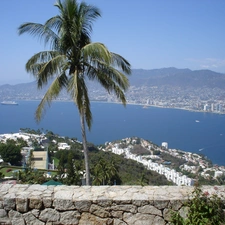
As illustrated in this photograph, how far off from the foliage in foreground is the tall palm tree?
3539mm

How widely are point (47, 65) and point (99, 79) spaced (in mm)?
1334

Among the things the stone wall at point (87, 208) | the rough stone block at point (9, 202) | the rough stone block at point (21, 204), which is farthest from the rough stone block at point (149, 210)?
the rough stone block at point (9, 202)

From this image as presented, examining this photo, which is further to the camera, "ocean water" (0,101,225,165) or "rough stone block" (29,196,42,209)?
"ocean water" (0,101,225,165)

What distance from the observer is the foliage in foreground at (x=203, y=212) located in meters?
3.42

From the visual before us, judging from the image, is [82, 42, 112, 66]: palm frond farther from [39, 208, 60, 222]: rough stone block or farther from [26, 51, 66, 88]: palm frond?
[39, 208, 60, 222]: rough stone block

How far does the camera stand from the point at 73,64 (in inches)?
267

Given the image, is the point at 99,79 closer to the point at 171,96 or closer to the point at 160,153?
the point at 160,153

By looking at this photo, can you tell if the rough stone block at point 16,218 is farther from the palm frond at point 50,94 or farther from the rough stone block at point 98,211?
the palm frond at point 50,94

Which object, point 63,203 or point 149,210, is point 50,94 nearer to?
point 63,203

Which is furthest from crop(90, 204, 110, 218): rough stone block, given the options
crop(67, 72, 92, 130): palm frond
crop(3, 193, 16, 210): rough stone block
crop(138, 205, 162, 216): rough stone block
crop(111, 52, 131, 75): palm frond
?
crop(111, 52, 131, 75): palm frond

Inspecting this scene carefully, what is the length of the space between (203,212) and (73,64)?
4.63 metres

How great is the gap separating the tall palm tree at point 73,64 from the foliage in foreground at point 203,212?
3539 mm

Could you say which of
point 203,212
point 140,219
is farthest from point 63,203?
point 203,212

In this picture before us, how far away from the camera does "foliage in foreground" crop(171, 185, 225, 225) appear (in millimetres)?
3416
